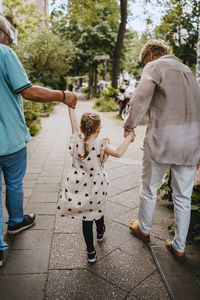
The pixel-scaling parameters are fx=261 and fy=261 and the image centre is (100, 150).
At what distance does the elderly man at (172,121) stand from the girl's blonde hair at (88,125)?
267 millimetres

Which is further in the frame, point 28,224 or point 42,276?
point 28,224

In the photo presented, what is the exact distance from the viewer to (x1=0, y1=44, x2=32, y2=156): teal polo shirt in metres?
2.05

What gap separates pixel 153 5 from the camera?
11.2 metres

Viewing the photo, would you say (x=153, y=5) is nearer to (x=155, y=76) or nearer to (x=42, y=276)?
(x=155, y=76)

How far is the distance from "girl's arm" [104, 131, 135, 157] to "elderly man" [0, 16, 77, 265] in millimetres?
529

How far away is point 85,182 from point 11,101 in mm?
918

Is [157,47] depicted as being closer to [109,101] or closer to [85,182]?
[85,182]

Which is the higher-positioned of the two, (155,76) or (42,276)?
(155,76)

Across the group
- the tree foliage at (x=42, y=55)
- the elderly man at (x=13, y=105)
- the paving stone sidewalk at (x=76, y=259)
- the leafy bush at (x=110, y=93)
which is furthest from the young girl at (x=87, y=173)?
the tree foliage at (x=42, y=55)

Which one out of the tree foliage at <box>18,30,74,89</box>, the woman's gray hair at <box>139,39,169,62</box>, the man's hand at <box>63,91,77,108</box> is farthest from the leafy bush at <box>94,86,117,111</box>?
the man's hand at <box>63,91,77,108</box>

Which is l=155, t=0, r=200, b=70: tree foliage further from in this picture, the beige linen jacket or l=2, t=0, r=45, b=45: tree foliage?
the beige linen jacket

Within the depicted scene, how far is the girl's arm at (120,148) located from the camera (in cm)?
201

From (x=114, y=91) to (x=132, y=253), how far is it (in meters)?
13.5

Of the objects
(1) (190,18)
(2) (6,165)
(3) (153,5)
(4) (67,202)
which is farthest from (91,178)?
(1) (190,18)
